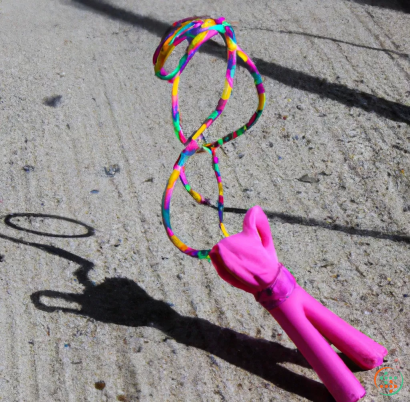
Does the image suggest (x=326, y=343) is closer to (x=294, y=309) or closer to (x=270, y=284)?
(x=294, y=309)

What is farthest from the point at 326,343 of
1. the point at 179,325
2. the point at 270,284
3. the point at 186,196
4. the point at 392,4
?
the point at 392,4

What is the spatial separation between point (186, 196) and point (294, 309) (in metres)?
1.26

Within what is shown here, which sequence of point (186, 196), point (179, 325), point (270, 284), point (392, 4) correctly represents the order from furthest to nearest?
point (392, 4) → point (186, 196) → point (179, 325) → point (270, 284)

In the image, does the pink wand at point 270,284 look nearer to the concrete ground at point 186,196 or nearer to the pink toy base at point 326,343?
the pink toy base at point 326,343

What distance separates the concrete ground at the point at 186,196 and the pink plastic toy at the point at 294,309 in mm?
187

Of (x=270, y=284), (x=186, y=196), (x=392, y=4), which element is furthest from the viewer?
(x=392, y=4)

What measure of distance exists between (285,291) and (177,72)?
3.28 feet

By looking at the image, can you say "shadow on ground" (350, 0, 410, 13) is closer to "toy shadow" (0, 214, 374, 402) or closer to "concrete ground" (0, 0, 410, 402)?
"concrete ground" (0, 0, 410, 402)

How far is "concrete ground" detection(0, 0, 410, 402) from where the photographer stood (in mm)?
2199

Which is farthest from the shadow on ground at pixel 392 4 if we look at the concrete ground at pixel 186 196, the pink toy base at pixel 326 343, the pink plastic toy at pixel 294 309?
the pink toy base at pixel 326 343

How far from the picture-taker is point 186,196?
119 inches

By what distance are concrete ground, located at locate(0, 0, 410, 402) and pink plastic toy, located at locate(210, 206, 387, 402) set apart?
0.19m

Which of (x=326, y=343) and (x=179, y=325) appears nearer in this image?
(x=326, y=343)

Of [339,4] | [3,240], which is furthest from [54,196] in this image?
[339,4]
